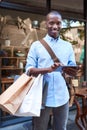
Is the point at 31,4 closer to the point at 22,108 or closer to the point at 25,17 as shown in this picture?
the point at 25,17

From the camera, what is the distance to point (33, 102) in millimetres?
2723

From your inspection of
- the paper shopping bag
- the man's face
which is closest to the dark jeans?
the paper shopping bag

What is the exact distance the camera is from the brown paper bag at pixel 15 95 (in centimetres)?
270

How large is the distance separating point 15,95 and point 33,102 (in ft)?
0.59

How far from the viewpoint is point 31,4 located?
6.03 m

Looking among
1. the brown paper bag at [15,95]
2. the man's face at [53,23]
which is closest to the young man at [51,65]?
the man's face at [53,23]

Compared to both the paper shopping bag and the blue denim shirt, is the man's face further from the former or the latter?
the paper shopping bag

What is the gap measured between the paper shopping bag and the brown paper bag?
4cm

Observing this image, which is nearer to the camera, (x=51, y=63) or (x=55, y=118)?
(x=51, y=63)

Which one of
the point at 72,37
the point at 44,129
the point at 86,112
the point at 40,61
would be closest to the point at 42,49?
the point at 40,61

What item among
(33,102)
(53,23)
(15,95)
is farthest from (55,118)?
(53,23)

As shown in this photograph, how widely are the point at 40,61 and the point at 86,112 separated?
2.11 m

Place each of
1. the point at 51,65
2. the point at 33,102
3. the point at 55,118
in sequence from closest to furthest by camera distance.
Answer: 1. the point at 33,102
2. the point at 51,65
3. the point at 55,118

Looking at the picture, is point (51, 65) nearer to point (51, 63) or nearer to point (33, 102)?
point (51, 63)
